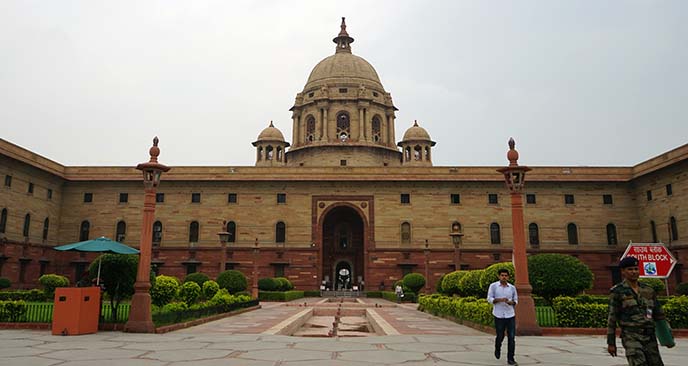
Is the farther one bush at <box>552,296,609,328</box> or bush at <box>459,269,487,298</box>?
bush at <box>459,269,487,298</box>

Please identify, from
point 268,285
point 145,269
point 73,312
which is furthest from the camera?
point 268,285

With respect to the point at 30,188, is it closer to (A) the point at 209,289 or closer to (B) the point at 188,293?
(A) the point at 209,289

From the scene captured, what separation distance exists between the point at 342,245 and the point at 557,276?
26.5 m

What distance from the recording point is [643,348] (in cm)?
532

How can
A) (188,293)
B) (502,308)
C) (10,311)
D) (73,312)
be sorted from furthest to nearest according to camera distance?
(188,293) → (10,311) → (73,312) → (502,308)

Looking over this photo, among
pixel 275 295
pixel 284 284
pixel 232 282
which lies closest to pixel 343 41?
pixel 284 284

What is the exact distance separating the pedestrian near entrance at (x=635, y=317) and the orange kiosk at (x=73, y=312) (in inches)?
433

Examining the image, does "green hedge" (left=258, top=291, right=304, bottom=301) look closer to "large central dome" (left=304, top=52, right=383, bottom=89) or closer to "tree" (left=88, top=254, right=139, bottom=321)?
"tree" (left=88, top=254, right=139, bottom=321)

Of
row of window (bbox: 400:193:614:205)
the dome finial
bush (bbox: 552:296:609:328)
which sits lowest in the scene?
bush (bbox: 552:296:609:328)

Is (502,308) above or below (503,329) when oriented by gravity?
above

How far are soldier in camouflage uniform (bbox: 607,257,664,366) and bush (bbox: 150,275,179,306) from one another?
1344 cm

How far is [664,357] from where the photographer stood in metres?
8.79

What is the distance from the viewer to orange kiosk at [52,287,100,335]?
1155cm

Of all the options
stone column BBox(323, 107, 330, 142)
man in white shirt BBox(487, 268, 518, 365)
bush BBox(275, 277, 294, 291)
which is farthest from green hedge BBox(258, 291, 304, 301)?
man in white shirt BBox(487, 268, 518, 365)
